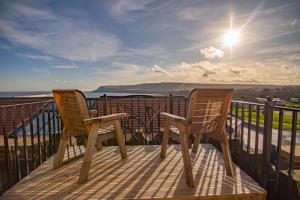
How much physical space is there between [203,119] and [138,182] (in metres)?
1.04

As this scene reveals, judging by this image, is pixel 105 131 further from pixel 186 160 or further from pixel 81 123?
pixel 186 160

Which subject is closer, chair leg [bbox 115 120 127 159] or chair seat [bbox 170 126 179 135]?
chair seat [bbox 170 126 179 135]

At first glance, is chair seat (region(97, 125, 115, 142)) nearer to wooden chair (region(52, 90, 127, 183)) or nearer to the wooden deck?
wooden chair (region(52, 90, 127, 183))

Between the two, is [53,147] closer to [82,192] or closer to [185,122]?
[82,192]

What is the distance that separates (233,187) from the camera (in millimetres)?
1903

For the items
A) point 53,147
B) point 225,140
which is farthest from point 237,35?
point 53,147

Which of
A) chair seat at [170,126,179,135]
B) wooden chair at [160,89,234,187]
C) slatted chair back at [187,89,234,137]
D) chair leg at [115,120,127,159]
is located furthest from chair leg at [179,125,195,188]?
chair leg at [115,120,127,159]

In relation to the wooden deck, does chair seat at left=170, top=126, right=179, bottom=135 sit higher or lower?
higher

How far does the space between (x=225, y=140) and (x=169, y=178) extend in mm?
811

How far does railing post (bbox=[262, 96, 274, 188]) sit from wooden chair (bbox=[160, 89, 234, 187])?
13.5 inches

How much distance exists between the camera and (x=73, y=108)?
2219mm

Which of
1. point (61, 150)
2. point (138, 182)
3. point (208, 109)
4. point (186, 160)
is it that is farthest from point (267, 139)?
point (61, 150)

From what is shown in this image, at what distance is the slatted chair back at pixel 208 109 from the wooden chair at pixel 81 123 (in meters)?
1.00

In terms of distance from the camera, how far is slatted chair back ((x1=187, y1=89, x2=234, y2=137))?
197 cm
